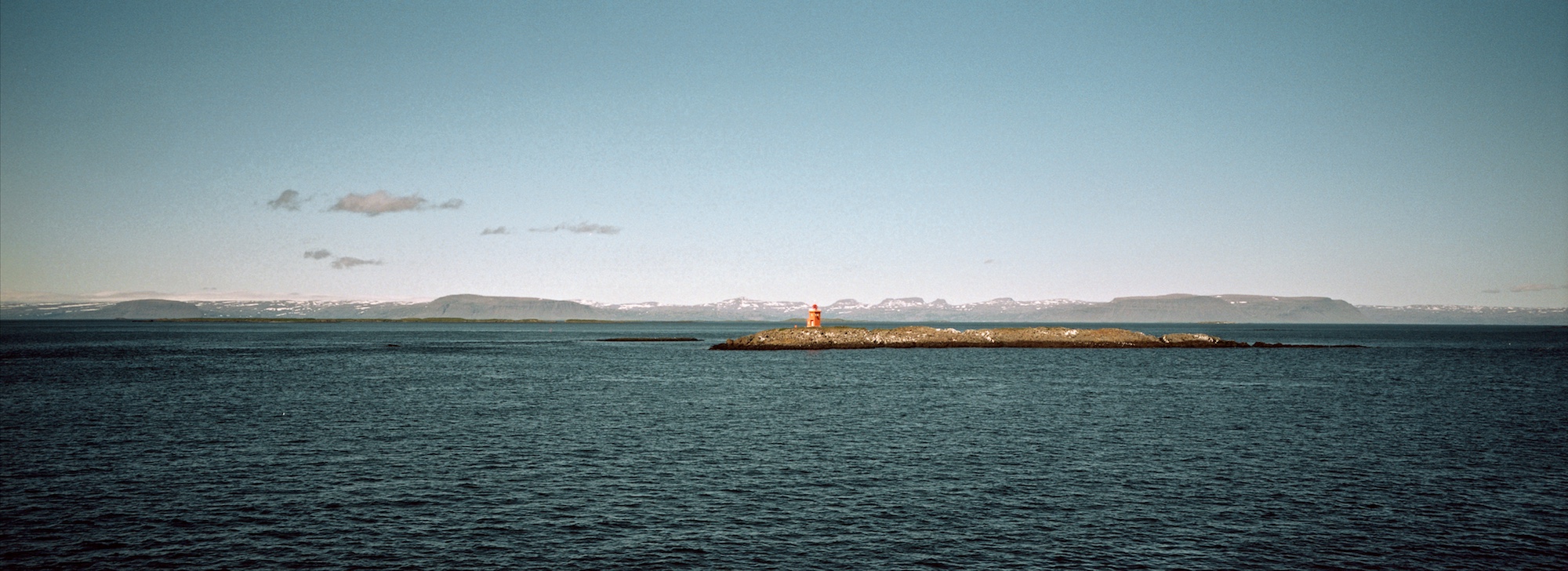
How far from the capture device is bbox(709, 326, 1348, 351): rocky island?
126812 mm

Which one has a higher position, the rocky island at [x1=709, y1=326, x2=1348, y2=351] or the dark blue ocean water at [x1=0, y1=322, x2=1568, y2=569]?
the rocky island at [x1=709, y1=326, x2=1348, y2=351]

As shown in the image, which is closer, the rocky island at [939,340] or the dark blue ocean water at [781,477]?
the dark blue ocean water at [781,477]

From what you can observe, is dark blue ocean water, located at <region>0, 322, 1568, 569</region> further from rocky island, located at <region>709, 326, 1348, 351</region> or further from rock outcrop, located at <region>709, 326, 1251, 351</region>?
rocky island, located at <region>709, 326, 1348, 351</region>

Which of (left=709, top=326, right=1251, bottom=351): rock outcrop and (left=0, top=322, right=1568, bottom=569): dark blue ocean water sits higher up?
(left=709, top=326, right=1251, bottom=351): rock outcrop

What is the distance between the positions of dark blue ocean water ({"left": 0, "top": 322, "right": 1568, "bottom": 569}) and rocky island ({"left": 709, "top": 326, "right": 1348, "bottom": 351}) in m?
62.5

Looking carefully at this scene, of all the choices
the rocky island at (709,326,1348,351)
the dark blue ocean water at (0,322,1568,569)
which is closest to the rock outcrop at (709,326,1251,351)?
the rocky island at (709,326,1348,351)

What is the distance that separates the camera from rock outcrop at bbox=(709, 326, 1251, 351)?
416ft

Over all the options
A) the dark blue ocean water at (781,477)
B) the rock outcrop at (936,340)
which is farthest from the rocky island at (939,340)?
the dark blue ocean water at (781,477)

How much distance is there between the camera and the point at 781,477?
2908 cm

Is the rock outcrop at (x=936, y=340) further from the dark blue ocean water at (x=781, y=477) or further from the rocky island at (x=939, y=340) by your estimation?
the dark blue ocean water at (x=781, y=477)

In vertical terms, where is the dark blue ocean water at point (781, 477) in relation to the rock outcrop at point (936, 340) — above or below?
below

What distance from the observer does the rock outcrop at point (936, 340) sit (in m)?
127

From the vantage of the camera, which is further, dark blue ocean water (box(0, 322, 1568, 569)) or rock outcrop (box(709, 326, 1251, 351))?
rock outcrop (box(709, 326, 1251, 351))

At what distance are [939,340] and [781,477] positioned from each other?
10162 centimetres
